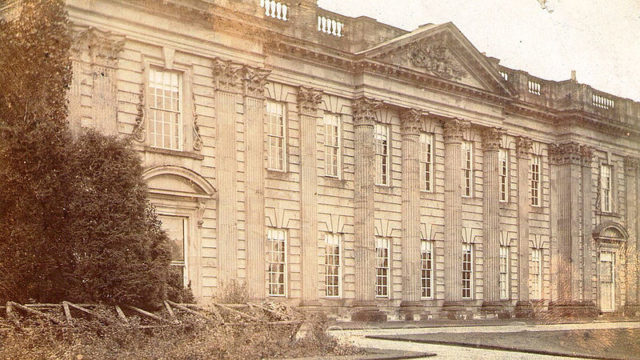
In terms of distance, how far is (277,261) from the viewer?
3064 centimetres

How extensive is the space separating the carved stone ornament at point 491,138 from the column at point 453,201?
231 centimetres

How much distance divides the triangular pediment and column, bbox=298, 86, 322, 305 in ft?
10.5

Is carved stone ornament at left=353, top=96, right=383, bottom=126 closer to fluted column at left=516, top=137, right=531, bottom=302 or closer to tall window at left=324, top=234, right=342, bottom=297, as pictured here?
tall window at left=324, top=234, right=342, bottom=297

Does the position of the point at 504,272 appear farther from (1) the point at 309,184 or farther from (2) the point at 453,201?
(1) the point at 309,184

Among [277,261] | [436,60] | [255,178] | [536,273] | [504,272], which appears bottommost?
[536,273]

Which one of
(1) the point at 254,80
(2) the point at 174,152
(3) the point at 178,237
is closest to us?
(2) the point at 174,152

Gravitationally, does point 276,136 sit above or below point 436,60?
below

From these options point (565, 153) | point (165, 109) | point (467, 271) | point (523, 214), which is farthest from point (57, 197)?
point (565, 153)

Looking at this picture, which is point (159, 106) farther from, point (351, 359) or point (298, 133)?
point (351, 359)

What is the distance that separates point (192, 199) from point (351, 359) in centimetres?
1204

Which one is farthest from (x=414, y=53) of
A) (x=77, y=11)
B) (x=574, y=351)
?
(x=574, y=351)

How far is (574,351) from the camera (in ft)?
64.5

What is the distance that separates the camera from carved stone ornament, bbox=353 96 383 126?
33.6 metres

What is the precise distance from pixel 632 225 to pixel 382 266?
66.0ft
